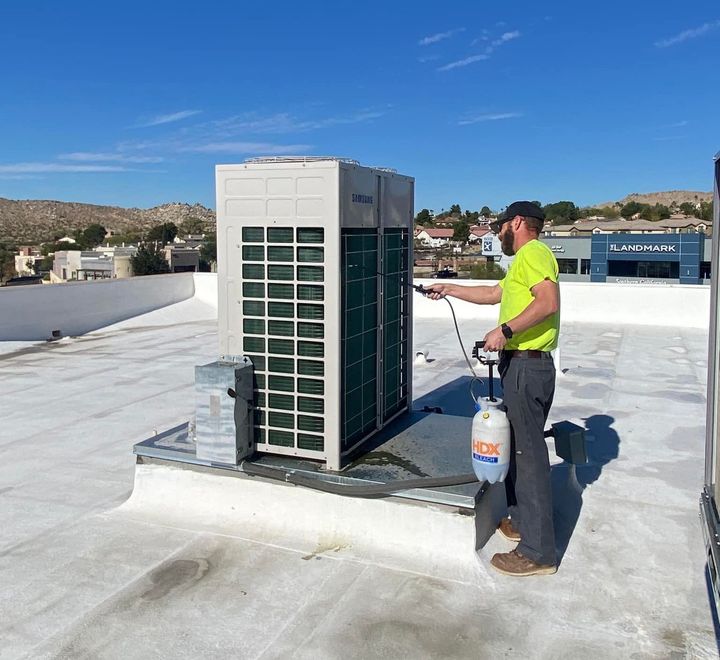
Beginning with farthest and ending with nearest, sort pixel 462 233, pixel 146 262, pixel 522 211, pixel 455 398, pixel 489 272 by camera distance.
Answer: pixel 462 233 → pixel 489 272 → pixel 146 262 → pixel 455 398 → pixel 522 211

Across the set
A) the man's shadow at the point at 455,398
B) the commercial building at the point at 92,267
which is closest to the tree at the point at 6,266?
the commercial building at the point at 92,267

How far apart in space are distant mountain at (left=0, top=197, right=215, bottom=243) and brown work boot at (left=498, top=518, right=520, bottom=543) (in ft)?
271

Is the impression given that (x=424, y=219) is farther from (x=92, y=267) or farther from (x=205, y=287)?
(x=205, y=287)

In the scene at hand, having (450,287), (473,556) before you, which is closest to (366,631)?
(473,556)

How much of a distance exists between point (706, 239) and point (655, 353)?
156 ft

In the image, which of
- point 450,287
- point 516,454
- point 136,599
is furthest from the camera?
point 450,287

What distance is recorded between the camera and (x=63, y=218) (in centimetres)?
9562

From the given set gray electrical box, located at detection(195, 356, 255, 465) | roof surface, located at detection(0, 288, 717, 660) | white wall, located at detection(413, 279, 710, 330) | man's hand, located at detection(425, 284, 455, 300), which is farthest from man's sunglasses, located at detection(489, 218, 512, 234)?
white wall, located at detection(413, 279, 710, 330)

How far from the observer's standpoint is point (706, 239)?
175 feet

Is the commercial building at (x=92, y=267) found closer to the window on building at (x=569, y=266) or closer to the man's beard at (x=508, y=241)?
the window on building at (x=569, y=266)

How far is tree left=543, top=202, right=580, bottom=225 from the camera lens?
94875 millimetres

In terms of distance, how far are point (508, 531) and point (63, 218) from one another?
10062cm

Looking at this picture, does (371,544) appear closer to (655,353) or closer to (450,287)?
(450,287)

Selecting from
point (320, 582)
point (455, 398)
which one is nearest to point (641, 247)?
point (455, 398)
